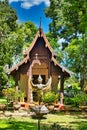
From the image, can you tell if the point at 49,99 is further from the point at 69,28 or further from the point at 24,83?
the point at 69,28

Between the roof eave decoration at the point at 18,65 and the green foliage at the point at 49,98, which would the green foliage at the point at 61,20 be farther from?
the green foliage at the point at 49,98

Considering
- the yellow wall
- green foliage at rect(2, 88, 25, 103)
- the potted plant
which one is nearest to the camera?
the potted plant

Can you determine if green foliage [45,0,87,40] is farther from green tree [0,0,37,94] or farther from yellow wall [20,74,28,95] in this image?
yellow wall [20,74,28,95]

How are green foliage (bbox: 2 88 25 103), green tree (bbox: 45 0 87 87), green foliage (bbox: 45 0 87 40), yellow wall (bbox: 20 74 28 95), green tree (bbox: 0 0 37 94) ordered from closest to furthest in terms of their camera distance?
green foliage (bbox: 2 88 25 103) → yellow wall (bbox: 20 74 28 95) → green tree (bbox: 45 0 87 87) → green foliage (bbox: 45 0 87 40) → green tree (bbox: 0 0 37 94)

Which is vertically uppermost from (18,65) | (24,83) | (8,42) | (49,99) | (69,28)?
(69,28)

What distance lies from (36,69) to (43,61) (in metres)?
2.67

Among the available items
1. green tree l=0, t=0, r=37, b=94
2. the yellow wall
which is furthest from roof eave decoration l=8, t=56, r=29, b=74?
green tree l=0, t=0, r=37, b=94

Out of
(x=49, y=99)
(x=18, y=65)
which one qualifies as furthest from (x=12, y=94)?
(x=49, y=99)

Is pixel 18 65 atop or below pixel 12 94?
atop

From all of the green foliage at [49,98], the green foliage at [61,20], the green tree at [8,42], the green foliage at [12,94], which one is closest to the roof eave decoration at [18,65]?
the green foliage at [12,94]

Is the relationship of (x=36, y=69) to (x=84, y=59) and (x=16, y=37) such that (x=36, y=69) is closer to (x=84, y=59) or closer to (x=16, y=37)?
(x=84, y=59)

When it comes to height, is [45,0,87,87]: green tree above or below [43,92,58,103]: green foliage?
above

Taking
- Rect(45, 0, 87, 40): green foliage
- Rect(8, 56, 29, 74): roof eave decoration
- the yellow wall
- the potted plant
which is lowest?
the potted plant

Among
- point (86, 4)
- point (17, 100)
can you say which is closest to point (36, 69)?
point (17, 100)
